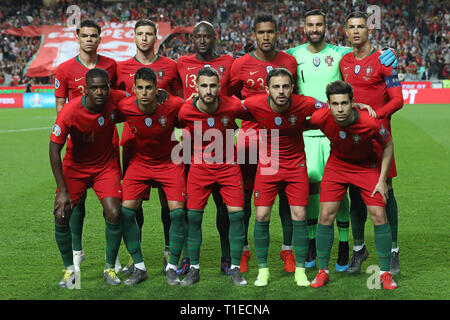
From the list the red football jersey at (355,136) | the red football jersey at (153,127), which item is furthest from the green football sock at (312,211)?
the red football jersey at (153,127)

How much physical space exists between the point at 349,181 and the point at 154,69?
2.02 metres

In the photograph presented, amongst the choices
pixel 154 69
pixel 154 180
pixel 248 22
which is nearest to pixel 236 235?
pixel 154 180

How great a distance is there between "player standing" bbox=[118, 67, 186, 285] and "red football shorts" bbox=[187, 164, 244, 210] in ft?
0.31

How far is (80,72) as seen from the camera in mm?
5484

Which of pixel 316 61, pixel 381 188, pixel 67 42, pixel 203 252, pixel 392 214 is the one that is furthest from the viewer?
pixel 67 42

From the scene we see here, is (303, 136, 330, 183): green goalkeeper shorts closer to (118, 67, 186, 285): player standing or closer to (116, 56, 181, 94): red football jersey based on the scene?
(118, 67, 186, 285): player standing

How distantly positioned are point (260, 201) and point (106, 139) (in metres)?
1.41

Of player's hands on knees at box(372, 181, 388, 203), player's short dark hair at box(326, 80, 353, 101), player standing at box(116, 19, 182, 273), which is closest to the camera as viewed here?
player's short dark hair at box(326, 80, 353, 101)

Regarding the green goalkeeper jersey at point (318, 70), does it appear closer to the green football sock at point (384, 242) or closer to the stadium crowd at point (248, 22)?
the green football sock at point (384, 242)

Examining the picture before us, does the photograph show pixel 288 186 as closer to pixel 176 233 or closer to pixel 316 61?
pixel 176 233

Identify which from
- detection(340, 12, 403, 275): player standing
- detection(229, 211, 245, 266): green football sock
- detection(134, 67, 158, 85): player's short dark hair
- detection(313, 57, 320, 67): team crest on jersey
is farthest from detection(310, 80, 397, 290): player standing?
detection(134, 67, 158, 85): player's short dark hair

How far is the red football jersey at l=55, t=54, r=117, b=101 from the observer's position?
5.48m

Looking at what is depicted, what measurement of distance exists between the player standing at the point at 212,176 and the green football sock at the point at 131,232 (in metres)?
0.44

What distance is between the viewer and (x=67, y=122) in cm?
488
